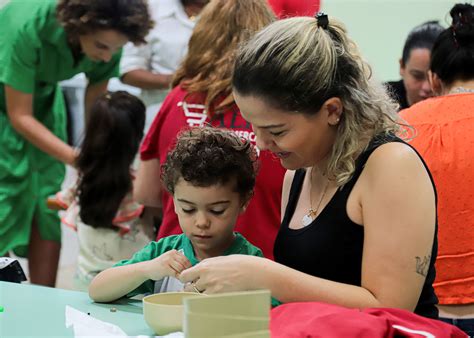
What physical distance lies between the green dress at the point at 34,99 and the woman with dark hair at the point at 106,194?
0.96 feet

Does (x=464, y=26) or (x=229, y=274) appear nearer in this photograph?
(x=229, y=274)

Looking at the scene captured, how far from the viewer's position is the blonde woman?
4.75 feet

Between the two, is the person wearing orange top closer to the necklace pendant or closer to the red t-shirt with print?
the red t-shirt with print

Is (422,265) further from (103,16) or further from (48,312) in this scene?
(103,16)

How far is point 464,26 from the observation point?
85.9 inches

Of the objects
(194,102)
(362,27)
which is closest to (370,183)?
(194,102)

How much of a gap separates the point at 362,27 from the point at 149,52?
144cm

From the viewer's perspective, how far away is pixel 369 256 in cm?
147

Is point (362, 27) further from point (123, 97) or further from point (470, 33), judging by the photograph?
point (470, 33)

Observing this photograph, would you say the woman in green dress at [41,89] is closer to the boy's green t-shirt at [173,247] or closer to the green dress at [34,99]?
the green dress at [34,99]


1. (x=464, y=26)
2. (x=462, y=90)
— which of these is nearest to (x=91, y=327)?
(x=462, y=90)

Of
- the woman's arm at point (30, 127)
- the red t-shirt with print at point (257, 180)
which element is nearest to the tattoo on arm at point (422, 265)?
the red t-shirt with print at point (257, 180)

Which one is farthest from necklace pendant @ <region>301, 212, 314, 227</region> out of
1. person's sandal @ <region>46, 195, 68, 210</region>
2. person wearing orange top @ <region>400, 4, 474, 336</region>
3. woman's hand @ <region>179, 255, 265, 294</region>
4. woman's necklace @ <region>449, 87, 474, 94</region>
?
person's sandal @ <region>46, 195, 68, 210</region>

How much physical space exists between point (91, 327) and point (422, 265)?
64 centimetres
